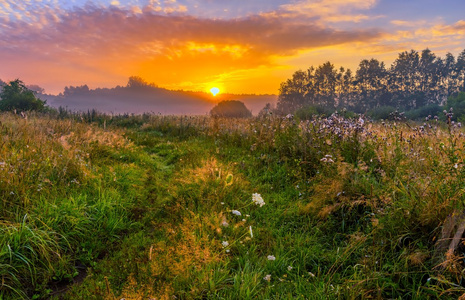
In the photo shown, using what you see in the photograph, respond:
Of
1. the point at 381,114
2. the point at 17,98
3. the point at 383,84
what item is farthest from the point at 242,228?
the point at 383,84

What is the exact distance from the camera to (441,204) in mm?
2562

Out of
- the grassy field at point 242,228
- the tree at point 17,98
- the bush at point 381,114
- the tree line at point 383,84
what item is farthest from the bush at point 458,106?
the tree at point 17,98

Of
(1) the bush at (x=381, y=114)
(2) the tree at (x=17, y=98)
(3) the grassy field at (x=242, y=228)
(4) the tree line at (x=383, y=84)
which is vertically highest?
(4) the tree line at (x=383, y=84)

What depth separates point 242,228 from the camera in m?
3.62

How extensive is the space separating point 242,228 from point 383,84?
66.5 m

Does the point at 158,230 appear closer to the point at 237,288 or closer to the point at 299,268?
the point at 237,288

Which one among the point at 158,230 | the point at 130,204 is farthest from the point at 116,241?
the point at 130,204

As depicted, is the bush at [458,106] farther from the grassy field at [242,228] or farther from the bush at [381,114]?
the grassy field at [242,228]

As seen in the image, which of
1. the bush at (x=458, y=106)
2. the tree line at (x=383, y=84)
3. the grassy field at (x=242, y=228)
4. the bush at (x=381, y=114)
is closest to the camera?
the grassy field at (x=242, y=228)

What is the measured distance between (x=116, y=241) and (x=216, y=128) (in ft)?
29.1

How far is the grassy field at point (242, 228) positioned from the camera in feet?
7.98

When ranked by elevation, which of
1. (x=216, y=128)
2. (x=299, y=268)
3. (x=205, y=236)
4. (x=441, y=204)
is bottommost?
(x=299, y=268)

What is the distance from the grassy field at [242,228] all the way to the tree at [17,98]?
1057 inches

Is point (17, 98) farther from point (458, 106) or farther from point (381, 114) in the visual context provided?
point (458, 106)
